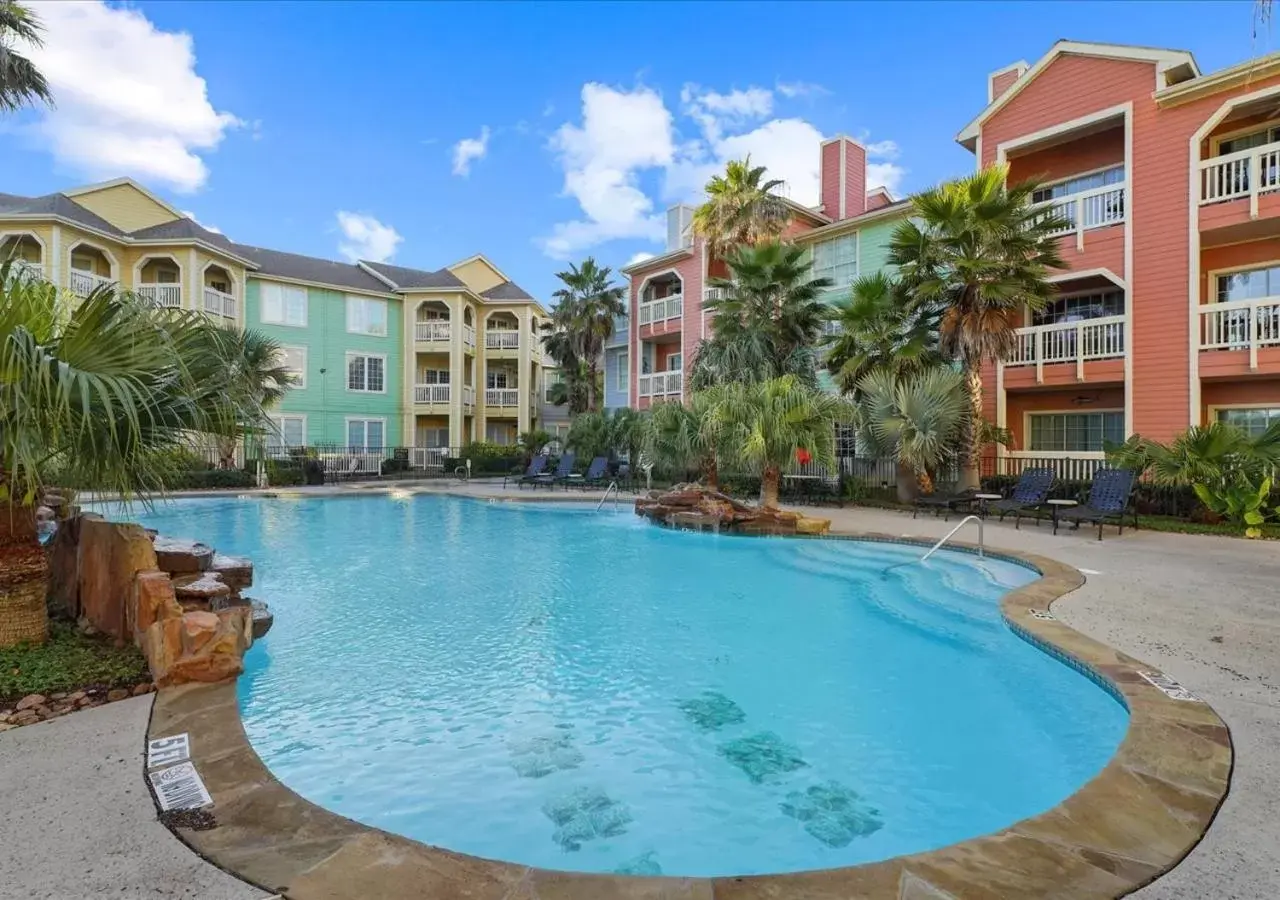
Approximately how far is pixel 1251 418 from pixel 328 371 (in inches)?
1253

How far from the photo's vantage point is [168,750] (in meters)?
3.09

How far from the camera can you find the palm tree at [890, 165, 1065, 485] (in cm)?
1335

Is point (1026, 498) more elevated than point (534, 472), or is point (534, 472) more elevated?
point (534, 472)

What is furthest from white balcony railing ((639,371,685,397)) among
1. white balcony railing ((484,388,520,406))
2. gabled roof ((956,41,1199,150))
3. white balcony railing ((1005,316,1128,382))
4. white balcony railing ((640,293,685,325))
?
gabled roof ((956,41,1199,150))

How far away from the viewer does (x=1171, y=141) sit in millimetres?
14242

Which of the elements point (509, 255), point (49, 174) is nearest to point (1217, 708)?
point (49, 174)

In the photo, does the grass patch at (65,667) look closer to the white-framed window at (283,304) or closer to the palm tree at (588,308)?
the palm tree at (588,308)

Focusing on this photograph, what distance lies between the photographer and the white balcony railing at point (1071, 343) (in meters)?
14.9

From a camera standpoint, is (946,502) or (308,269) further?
(308,269)

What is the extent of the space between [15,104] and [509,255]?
25.2 m

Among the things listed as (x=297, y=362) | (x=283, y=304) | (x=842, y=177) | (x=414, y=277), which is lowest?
(x=297, y=362)

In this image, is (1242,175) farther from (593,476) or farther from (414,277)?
(414,277)

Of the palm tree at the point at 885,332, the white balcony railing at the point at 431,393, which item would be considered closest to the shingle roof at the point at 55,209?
the white balcony railing at the point at 431,393

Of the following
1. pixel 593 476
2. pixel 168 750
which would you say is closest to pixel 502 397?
pixel 593 476
